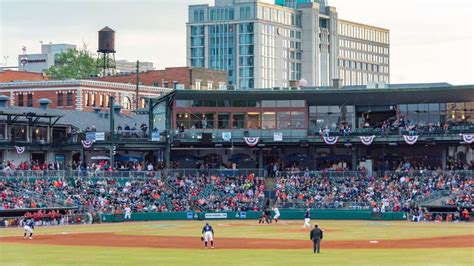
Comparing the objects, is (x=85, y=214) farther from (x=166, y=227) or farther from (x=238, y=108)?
(x=238, y=108)

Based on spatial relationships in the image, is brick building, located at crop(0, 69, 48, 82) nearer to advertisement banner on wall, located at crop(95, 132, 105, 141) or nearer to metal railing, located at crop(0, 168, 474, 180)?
advertisement banner on wall, located at crop(95, 132, 105, 141)

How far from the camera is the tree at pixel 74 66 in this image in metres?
179

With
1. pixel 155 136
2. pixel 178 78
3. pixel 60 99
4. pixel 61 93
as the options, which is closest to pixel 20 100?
pixel 60 99

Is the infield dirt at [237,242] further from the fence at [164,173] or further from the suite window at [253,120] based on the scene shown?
the suite window at [253,120]

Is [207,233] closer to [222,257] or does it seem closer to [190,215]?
[222,257]

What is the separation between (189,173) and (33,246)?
42243mm

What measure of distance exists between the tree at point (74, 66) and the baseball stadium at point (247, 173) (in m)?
51.2

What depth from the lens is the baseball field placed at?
167 feet

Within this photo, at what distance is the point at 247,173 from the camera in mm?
103562

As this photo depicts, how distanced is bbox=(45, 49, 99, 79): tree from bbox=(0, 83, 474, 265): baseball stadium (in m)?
51.2

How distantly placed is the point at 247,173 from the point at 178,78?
59.7 metres

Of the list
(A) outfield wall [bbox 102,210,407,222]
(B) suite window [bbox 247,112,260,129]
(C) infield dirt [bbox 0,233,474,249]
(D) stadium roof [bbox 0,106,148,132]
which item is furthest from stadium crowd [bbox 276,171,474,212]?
(C) infield dirt [bbox 0,233,474,249]

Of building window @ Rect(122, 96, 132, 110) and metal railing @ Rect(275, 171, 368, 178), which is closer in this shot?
metal railing @ Rect(275, 171, 368, 178)

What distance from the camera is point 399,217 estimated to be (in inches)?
3541
